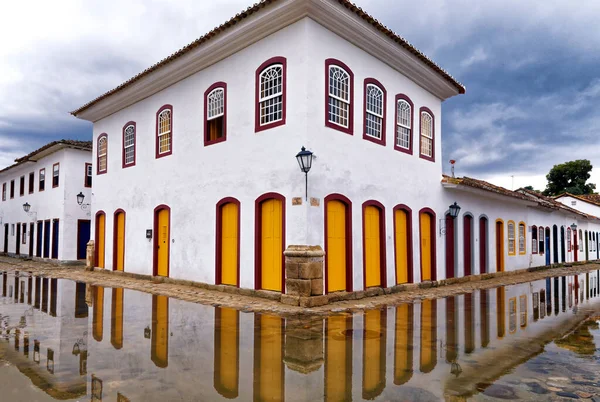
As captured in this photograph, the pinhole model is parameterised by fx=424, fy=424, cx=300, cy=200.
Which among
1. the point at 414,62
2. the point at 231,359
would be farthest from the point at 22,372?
the point at 414,62

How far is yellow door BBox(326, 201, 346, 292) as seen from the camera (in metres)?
9.88

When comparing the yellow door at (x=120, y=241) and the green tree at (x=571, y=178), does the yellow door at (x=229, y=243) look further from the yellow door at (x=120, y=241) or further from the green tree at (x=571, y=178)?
the green tree at (x=571, y=178)

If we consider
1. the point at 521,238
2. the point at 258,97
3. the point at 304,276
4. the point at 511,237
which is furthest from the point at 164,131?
the point at 521,238

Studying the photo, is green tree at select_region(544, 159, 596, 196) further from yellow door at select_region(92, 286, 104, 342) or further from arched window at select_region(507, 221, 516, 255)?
yellow door at select_region(92, 286, 104, 342)

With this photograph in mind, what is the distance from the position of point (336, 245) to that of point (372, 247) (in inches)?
62.0

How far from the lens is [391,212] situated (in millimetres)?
11898

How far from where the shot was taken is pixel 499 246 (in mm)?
18172

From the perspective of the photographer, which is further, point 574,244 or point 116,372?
point 574,244

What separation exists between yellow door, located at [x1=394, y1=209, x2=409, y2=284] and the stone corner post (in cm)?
374

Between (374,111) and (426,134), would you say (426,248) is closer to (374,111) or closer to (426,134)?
(426,134)

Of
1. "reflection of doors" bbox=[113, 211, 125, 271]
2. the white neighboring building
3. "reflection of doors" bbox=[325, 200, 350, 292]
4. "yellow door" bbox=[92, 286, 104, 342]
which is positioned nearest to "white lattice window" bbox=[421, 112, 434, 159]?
"reflection of doors" bbox=[325, 200, 350, 292]

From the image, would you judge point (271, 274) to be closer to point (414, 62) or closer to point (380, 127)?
point (380, 127)

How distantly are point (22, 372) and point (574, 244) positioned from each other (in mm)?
32495

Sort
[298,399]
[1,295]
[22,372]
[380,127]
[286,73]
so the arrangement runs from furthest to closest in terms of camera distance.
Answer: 1. [380,127]
2. [1,295]
3. [286,73]
4. [22,372]
5. [298,399]
